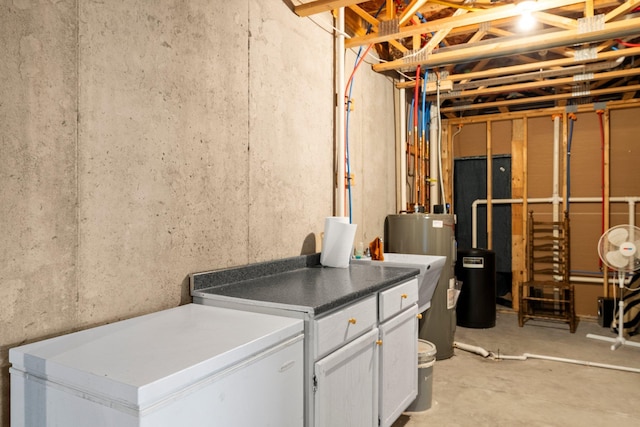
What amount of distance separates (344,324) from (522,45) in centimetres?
252

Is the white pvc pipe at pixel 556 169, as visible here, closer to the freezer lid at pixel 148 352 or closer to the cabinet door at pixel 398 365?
the cabinet door at pixel 398 365

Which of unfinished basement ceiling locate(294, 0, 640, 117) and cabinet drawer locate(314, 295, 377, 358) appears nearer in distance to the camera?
cabinet drawer locate(314, 295, 377, 358)

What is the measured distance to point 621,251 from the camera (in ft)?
12.7

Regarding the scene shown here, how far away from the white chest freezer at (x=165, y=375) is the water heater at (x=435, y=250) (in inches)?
91.6

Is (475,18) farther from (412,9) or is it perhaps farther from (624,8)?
(624,8)

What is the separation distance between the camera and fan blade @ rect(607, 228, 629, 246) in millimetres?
3869

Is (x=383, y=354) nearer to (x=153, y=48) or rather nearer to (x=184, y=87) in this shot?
(x=184, y=87)

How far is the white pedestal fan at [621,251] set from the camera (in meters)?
3.85

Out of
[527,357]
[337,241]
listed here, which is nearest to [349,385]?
[337,241]

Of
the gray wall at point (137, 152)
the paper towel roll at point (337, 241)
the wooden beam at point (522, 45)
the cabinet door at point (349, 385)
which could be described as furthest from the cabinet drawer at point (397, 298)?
the wooden beam at point (522, 45)

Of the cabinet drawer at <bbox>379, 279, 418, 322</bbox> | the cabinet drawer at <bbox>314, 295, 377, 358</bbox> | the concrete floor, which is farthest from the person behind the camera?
the concrete floor

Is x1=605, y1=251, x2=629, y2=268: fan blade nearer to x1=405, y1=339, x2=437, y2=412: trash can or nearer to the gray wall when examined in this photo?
x1=405, y1=339, x2=437, y2=412: trash can

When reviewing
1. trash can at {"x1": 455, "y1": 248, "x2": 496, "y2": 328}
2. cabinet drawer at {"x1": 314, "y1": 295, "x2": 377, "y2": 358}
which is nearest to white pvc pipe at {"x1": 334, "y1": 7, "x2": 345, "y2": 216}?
cabinet drawer at {"x1": 314, "y1": 295, "x2": 377, "y2": 358}

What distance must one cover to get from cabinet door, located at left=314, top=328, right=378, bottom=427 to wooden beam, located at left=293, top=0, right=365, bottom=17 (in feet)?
5.57
